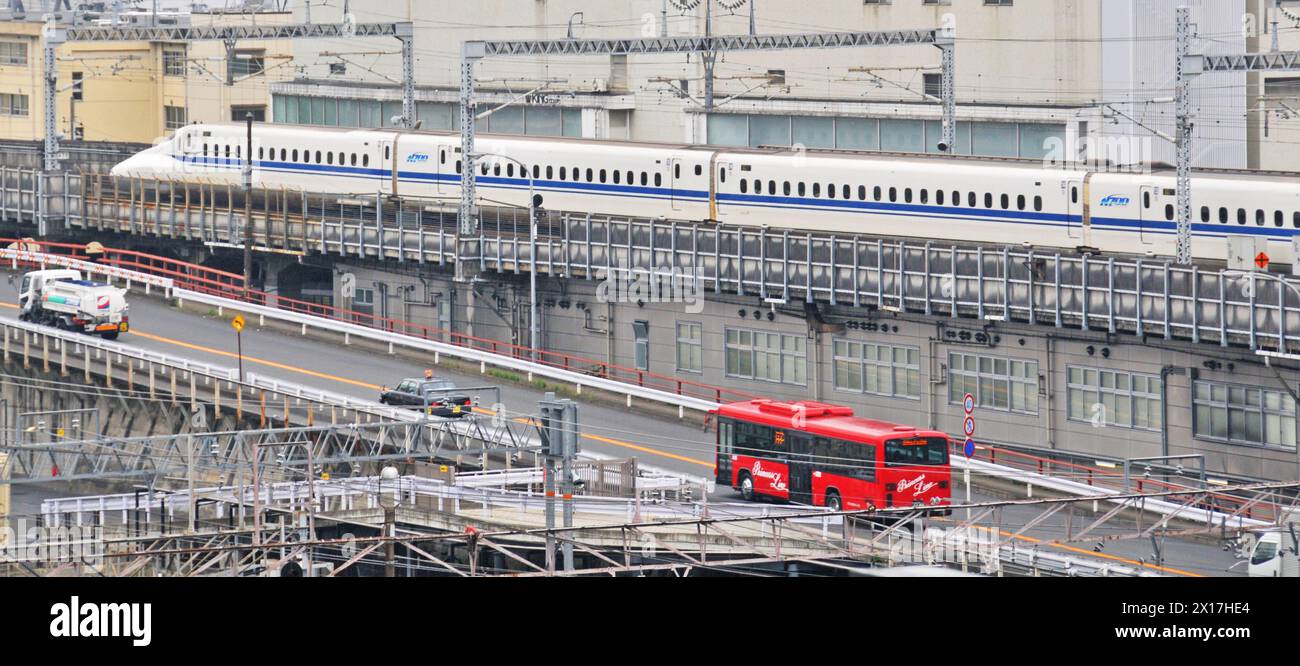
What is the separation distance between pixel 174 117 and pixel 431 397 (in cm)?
6204

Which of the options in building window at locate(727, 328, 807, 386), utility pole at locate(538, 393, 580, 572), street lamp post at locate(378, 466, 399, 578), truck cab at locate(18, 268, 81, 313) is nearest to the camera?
street lamp post at locate(378, 466, 399, 578)

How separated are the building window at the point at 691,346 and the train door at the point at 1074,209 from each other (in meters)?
13.0

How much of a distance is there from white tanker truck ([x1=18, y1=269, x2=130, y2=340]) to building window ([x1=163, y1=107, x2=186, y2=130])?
44.6m

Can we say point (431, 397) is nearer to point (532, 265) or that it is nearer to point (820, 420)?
point (532, 265)

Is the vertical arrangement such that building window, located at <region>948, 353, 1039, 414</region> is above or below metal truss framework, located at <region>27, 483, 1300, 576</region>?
above

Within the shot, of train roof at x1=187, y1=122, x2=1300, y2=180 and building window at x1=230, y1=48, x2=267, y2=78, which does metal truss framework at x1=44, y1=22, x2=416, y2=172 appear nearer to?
train roof at x1=187, y1=122, x2=1300, y2=180

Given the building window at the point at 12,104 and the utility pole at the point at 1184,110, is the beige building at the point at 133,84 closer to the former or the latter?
the building window at the point at 12,104

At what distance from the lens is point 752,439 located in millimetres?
44781

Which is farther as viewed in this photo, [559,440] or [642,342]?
[642,342]

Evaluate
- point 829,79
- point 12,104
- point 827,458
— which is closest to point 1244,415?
point 827,458

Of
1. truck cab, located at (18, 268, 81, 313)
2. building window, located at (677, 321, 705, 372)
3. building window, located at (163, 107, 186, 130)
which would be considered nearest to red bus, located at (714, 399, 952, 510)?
building window, located at (677, 321, 705, 372)

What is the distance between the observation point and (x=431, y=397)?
2020 inches

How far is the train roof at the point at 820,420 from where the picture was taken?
1666 inches

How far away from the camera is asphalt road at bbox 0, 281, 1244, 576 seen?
130ft
